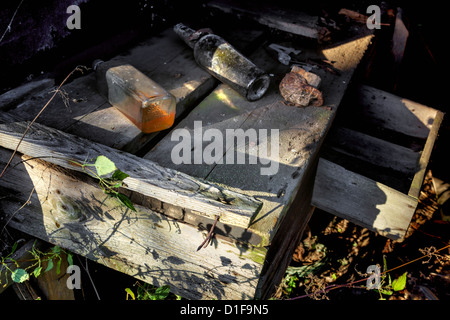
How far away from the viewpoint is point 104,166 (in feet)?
3.57

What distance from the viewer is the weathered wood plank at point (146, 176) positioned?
108 cm

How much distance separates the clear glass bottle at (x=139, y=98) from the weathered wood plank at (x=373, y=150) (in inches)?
57.8

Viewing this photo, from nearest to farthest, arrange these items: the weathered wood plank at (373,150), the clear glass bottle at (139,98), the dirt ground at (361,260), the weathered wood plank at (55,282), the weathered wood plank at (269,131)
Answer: the weathered wood plank at (269,131)
the clear glass bottle at (139,98)
the weathered wood plank at (55,282)
the dirt ground at (361,260)
the weathered wood plank at (373,150)

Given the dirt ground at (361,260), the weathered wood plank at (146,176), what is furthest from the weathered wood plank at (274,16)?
the weathered wood plank at (146,176)

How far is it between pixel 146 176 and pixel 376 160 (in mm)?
1906

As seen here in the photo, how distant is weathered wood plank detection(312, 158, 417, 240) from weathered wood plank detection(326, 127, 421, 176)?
70cm

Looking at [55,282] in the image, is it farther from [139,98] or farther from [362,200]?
[362,200]

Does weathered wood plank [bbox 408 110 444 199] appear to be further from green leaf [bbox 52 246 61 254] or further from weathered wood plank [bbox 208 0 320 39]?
green leaf [bbox 52 246 61 254]

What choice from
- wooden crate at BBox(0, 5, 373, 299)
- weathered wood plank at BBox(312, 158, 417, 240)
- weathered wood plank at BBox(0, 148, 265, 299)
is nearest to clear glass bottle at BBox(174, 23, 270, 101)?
wooden crate at BBox(0, 5, 373, 299)

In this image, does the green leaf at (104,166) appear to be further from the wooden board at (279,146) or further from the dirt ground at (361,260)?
the dirt ground at (361,260)

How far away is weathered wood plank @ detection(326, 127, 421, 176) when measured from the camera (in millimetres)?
2297

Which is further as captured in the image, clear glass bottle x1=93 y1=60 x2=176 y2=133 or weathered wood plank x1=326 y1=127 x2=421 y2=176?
weathered wood plank x1=326 y1=127 x2=421 y2=176

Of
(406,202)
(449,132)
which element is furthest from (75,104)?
(449,132)

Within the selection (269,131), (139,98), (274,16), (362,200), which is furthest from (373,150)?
(139,98)
